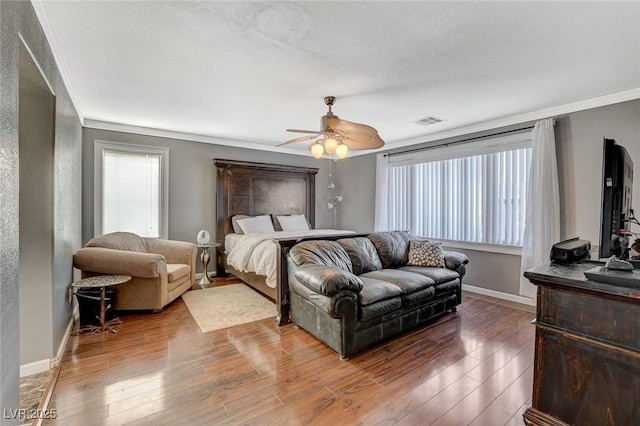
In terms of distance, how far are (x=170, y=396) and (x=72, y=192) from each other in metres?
2.44

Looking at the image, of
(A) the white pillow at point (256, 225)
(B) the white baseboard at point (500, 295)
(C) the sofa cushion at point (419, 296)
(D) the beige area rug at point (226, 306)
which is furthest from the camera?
(A) the white pillow at point (256, 225)

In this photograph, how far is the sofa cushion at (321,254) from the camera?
9.33 feet

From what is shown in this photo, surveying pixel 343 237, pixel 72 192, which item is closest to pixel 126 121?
pixel 72 192

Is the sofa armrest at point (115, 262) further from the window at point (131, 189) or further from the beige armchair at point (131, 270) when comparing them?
the window at point (131, 189)

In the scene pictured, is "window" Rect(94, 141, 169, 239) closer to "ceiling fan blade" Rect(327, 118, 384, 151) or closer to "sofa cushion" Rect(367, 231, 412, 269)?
"ceiling fan blade" Rect(327, 118, 384, 151)

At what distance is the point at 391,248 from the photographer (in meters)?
3.65

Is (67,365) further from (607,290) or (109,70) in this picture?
(607,290)

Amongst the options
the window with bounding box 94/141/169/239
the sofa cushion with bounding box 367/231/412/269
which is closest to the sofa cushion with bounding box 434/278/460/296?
the sofa cushion with bounding box 367/231/412/269

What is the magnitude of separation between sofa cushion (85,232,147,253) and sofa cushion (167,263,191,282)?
496 mm

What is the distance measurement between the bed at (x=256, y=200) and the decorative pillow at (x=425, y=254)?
0.99 metres

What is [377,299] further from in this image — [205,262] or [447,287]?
[205,262]

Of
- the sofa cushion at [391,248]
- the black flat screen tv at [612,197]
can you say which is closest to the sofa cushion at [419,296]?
the sofa cushion at [391,248]

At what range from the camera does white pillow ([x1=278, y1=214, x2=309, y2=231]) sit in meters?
5.57

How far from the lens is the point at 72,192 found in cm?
301
